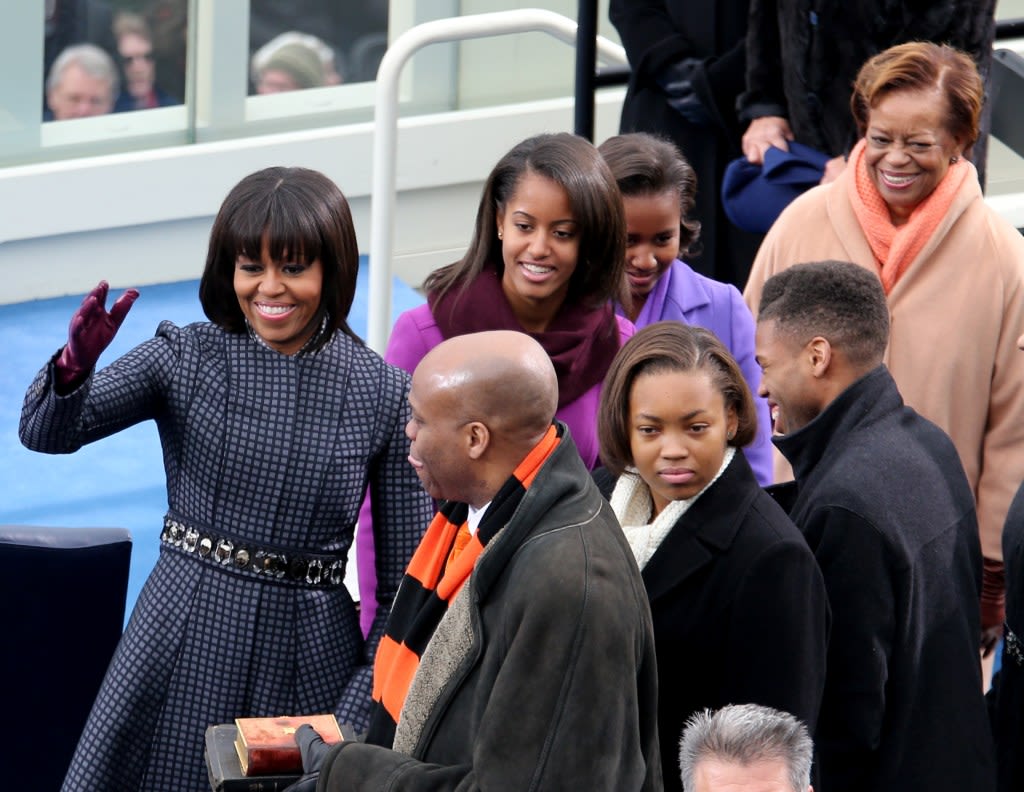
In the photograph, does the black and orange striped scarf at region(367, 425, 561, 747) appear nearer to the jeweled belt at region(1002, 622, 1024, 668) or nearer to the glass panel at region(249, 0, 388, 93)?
the jeweled belt at region(1002, 622, 1024, 668)

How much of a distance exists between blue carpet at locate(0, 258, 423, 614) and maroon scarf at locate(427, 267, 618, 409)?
2310mm

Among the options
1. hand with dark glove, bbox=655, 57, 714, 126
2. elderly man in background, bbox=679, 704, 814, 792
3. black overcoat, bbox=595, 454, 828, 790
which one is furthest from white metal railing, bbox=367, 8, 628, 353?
elderly man in background, bbox=679, 704, 814, 792

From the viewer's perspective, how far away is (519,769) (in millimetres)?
2150

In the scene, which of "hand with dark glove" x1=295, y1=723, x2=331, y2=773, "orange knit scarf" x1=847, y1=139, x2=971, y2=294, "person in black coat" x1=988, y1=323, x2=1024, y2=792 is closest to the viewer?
"hand with dark glove" x1=295, y1=723, x2=331, y2=773

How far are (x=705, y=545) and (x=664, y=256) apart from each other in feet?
3.34

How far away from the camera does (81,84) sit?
7.99 meters

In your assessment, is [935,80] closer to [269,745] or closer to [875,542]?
[875,542]

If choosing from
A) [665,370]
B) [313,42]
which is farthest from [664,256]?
[313,42]

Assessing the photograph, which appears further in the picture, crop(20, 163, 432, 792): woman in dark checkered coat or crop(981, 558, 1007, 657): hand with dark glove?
crop(981, 558, 1007, 657): hand with dark glove

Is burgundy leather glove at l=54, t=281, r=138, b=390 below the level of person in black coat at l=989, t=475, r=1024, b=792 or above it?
above

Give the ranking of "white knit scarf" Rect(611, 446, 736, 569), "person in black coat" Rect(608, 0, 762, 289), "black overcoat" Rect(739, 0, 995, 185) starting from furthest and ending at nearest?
"person in black coat" Rect(608, 0, 762, 289), "black overcoat" Rect(739, 0, 995, 185), "white knit scarf" Rect(611, 446, 736, 569)

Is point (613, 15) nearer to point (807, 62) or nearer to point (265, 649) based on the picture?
point (807, 62)

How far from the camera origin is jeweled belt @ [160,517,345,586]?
111 inches

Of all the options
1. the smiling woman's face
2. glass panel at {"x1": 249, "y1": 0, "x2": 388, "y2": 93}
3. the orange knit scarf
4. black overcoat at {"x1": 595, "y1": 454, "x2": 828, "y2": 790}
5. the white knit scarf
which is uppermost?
glass panel at {"x1": 249, "y1": 0, "x2": 388, "y2": 93}
